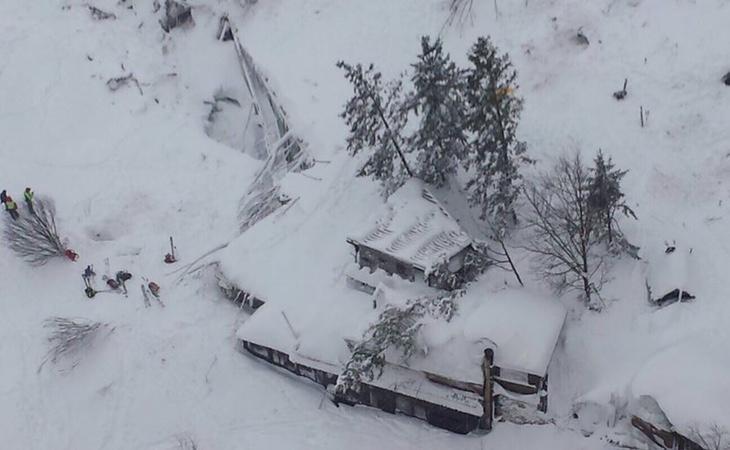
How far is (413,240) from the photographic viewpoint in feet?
93.1

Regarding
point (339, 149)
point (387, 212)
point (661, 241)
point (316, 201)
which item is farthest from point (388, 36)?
point (661, 241)

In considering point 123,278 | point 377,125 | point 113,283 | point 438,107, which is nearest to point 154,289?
point 123,278

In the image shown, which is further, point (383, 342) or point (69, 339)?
point (69, 339)

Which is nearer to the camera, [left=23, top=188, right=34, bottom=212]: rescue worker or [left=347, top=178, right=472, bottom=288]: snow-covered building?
[left=347, top=178, right=472, bottom=288]: snow-covered building

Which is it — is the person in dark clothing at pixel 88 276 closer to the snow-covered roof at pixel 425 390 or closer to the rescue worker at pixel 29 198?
the rescue worker at pixel 29 198

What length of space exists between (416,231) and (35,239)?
16215 millimetres

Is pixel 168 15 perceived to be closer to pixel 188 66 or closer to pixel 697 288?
pixel 188 66

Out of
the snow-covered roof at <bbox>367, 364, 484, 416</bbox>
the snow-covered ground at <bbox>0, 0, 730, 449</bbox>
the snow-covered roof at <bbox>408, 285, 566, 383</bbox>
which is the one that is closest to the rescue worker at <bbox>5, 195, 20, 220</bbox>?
the snow-covered ground at <bbox>0, 0, 730, 449</bbox>

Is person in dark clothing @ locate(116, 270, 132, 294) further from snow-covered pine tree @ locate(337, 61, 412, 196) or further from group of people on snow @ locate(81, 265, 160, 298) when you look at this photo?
snow-covered pine tree @ locate(337, 61, 412, 196)

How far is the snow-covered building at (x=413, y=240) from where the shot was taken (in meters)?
27.8

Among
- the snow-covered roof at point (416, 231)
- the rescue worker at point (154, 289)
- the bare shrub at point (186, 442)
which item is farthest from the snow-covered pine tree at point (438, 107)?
the bare shrub at point (186, 442)

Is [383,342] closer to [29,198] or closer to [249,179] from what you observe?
[249,179]

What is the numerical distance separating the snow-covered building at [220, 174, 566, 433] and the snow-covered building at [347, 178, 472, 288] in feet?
0.13

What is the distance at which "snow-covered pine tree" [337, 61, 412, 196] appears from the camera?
1128 inches
